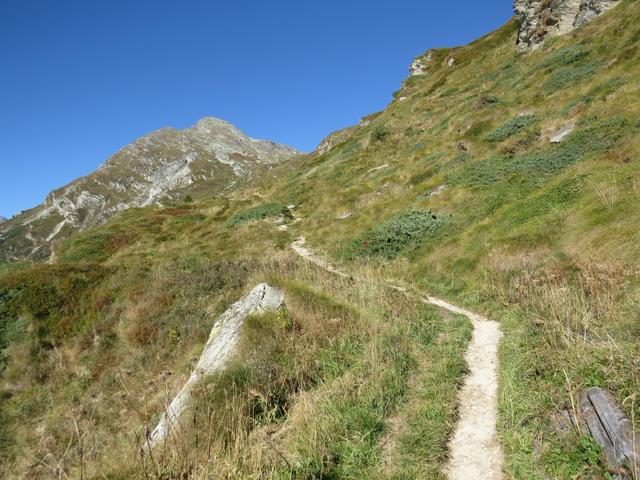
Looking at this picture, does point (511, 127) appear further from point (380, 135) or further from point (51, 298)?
point (51, 298)

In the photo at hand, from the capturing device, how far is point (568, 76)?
26750 mm

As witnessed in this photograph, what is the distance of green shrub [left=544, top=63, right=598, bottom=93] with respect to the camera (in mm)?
25500

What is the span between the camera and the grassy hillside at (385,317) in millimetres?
4676

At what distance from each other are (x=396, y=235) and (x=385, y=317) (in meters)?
10.6

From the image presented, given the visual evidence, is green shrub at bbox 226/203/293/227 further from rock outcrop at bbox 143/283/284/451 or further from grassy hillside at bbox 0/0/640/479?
rock outcrop at bbox 143/283/284/451

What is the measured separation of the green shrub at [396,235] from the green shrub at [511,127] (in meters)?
9.05

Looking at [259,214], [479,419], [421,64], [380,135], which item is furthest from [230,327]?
[421,64]

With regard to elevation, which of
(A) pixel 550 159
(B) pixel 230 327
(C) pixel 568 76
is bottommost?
(B) pixel 230 327

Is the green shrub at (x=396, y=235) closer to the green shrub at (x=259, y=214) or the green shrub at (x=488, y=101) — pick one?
the green shrub at (x=259, y=214)

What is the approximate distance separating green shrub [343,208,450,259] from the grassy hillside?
0.12 meters

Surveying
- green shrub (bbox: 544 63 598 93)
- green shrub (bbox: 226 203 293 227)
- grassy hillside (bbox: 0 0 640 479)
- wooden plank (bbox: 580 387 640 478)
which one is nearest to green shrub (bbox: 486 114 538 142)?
grassy hillside (bbox: 0 0 640 479)

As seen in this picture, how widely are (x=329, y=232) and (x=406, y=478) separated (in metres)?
20.6

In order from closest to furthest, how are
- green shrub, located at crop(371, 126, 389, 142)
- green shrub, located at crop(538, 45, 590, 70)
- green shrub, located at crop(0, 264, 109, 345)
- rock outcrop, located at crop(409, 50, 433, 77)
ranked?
green shrub, located at crop(0, 264, 109, 345) < green shrub, located at crop(538, 45, 590, 70) < green shrub, located at crop(371, 126, 389, 142) < rock outcrop, located at crop(409, 50, 433, 77)

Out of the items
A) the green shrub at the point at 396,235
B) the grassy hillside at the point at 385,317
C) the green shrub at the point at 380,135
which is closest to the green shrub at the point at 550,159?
the grassy hillside at the point at 385,317
